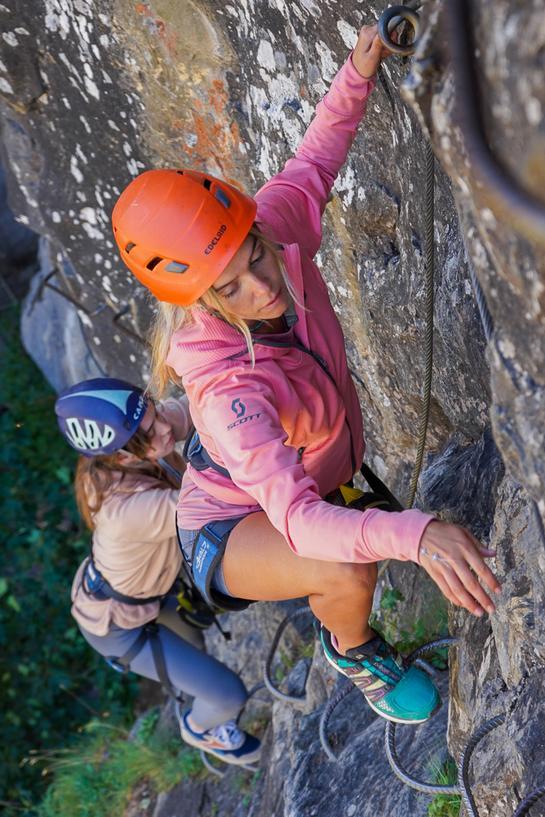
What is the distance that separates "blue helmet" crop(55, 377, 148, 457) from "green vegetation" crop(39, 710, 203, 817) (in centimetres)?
313

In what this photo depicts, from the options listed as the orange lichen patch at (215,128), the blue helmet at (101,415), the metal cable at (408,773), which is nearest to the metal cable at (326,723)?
the metal cable at (408,773)

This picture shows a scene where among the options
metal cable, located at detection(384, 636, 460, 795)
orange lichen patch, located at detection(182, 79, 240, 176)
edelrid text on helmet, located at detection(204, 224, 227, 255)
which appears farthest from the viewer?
orange lichen patch, located at detection(182, 79, 240, 176)

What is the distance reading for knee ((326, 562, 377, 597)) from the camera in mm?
2877

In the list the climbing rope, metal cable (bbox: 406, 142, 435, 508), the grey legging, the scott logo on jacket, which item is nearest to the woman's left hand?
the climbing rope

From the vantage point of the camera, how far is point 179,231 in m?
2.88

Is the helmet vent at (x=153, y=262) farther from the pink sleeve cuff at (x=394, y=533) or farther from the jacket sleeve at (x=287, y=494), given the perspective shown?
the pink sleeve cuff at (x=394, y=533)

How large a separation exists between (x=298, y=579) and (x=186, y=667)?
2.56 meters

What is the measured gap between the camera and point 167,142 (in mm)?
5477

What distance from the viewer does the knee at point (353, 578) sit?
9.44ft

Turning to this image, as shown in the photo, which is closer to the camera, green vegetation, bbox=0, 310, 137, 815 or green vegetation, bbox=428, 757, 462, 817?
green vegetation, bbox=428, 757, 462, 817

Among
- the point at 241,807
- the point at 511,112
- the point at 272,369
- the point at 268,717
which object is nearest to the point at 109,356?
the point at 268,717

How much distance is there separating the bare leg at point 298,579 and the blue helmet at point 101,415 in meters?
1.29

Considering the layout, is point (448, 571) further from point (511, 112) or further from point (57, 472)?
point (57, 472)

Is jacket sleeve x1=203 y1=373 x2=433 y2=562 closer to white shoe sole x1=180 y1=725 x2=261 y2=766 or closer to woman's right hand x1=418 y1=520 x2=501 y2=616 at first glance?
woman's right hand x1=418 y1=520 x2=501 y2=616
